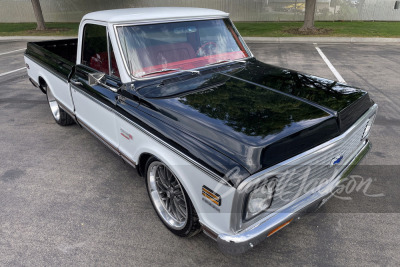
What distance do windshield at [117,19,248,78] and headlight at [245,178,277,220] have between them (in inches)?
68.4

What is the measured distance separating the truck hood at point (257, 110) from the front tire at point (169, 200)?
0.59 metres

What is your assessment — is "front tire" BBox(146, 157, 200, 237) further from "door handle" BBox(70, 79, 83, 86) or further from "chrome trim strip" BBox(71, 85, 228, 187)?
"door handle" BBox(70, 79, 83, 86)

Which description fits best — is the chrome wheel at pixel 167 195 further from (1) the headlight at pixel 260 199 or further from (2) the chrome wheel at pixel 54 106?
(2) the chrome wheel at pixel 54 106

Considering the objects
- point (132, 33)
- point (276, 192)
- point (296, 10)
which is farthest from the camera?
point (296, 10)

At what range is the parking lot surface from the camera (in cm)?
266

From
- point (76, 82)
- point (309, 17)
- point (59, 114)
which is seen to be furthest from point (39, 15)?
point (76, 82)

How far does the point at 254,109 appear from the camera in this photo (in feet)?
8.48

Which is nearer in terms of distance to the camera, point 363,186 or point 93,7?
point 363,186

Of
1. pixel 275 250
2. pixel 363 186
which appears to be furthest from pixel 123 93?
pixel 363 186

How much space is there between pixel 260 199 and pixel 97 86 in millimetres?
2341

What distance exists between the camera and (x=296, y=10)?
Answer: 67.2 feet

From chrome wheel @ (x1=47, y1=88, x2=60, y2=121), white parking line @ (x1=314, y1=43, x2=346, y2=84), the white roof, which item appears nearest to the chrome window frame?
the white roof

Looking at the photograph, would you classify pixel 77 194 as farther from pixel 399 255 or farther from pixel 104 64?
pixel 399 255

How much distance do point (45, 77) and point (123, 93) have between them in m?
2.67
